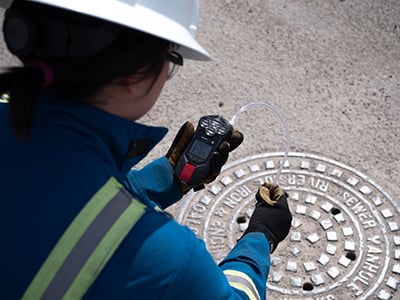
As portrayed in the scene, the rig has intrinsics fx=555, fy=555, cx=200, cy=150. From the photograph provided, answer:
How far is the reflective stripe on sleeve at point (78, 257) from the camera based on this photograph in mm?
1185

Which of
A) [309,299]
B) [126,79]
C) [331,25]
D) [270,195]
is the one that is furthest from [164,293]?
[331,25]

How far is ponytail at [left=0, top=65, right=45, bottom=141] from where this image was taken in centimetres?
120

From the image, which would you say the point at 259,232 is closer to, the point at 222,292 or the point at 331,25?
the point at 222,292

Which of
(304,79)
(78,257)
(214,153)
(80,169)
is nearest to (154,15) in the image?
(80,169)

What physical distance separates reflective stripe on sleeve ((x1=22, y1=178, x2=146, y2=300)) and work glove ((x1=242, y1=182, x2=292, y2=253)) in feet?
3.42

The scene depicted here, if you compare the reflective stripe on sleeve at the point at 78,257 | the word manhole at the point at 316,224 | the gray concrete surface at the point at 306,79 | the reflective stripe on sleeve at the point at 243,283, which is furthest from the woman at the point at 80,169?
the gray concrete surface at the point at 306,79

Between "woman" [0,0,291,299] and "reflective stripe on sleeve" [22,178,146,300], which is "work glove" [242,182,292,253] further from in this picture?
"reflective stripe on sleeve" [22,178,146,300]

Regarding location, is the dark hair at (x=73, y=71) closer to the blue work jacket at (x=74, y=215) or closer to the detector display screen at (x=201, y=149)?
the blue work jacket at (x=74, y=215)

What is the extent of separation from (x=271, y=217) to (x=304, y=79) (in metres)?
1.65

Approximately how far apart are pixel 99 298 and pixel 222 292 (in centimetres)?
35

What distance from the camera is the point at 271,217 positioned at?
87.6 inches

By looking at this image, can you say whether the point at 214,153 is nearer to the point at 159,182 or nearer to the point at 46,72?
the point at 159,182

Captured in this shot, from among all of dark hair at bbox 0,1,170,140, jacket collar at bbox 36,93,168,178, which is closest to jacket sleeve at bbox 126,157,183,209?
jacket collar at bbox 36,93,168,178

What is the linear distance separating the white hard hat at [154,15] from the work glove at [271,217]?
2.61 feet
